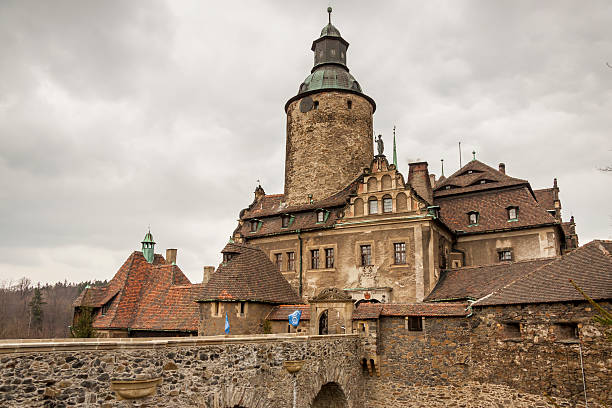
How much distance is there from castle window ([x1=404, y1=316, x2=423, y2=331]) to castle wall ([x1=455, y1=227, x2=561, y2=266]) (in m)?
8.72

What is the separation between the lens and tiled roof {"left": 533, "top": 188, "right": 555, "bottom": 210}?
3156 cm

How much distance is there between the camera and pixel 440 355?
1812cm

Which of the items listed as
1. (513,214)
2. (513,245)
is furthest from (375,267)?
(513,214)

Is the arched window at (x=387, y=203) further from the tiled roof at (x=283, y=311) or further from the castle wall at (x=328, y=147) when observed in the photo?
the tiled roof at (x=283, y=311)

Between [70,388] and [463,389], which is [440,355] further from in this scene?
[70,388]

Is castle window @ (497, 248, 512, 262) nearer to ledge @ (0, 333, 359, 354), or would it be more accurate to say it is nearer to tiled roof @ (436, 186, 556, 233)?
tiled roof @ (436, 186, 556, 233)

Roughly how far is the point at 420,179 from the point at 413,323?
11922 mm

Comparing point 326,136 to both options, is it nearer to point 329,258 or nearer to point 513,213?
point 329,258

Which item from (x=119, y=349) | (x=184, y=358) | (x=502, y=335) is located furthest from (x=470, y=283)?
(x=119, y=349)

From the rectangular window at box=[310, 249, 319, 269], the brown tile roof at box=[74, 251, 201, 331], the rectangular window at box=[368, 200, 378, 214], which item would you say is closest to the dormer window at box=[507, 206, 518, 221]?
the rectangular window at box=[368, 200, 378, 214]

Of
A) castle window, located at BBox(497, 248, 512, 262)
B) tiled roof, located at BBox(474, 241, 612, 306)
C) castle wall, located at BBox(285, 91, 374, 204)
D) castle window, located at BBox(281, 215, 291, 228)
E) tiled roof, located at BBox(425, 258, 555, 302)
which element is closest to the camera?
tiled roof, located at BBox(474, 241, 612, 306)

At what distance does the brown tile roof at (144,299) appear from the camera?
27203mm

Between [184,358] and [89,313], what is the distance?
68.4ft

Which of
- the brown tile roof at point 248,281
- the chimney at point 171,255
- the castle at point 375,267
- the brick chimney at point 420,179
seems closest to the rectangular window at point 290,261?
the castle at point 375,267
